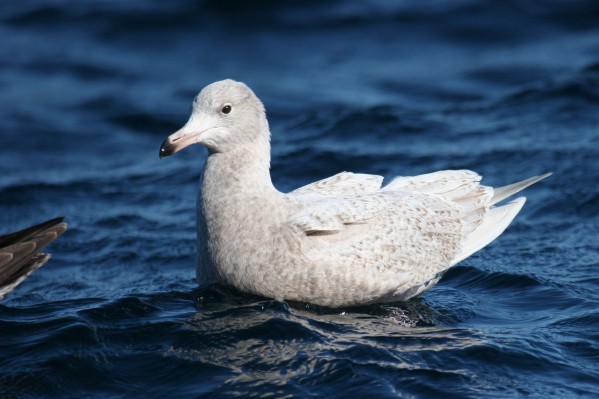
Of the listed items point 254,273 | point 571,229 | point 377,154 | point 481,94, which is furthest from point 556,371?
point 481,94

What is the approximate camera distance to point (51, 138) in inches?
590

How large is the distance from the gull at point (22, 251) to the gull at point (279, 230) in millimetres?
975

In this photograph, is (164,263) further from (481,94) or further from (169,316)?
(481,94)

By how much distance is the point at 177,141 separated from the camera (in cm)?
737

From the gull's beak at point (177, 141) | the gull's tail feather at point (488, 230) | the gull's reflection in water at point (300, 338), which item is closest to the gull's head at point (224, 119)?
the gull's beak at point (177, 141)

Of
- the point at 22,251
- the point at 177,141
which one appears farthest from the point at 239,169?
the point at 22,251

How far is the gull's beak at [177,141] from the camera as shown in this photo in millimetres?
7309

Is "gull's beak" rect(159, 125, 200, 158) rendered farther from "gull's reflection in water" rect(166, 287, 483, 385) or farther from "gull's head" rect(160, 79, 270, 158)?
"gull's reflection in water" rect(166, 287, 483, 385)

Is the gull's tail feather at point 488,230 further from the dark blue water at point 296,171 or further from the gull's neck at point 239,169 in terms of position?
the gull's neck at point 239,169

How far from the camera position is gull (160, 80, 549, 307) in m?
7.47

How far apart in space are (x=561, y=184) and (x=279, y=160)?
11.9 ft

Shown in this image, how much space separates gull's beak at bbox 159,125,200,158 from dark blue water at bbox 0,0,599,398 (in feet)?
4.15

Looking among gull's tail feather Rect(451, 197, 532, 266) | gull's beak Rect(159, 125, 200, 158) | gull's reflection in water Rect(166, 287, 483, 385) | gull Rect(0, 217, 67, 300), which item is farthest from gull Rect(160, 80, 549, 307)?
gull Rect(0, 217, 67, 300)

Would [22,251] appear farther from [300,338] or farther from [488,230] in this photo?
[488,230]
